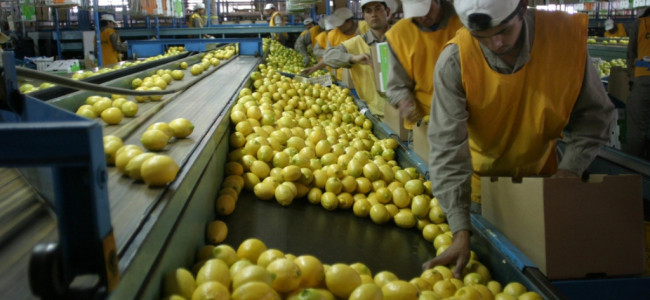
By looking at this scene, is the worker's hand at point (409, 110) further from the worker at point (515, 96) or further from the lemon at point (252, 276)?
the lemon at point (252, 276)

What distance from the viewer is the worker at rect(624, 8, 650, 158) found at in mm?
5859

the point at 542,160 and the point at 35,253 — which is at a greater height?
the point at 35,253

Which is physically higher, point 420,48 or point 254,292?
point 420,48

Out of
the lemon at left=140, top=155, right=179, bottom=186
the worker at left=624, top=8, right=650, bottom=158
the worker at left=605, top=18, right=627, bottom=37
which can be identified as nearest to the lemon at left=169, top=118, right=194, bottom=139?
the lemon at left=140, top=155, right=179, bottom=186

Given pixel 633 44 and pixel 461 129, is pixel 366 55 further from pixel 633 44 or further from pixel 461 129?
pixel 633 44

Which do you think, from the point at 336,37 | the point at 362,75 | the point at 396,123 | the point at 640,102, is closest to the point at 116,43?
the point at 336,37

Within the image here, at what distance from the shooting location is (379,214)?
2.38m

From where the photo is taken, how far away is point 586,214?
5.88 feet

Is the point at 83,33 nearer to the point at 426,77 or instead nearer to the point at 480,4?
the point at 426,77

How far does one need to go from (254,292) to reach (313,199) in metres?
1.38

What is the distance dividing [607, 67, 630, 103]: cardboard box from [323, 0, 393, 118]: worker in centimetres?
263

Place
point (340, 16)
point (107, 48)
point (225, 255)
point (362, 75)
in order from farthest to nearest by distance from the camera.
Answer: point (107, 48) < point (340, 16) < point (362, 75) < point (225, 255)

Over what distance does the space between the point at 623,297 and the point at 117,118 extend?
8.52ft

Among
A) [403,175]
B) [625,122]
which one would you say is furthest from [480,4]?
[625,122]
